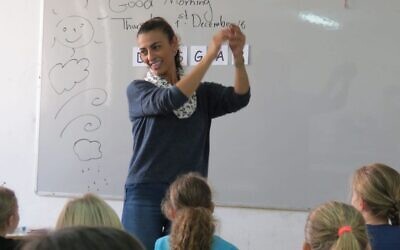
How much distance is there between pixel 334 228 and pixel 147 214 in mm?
654

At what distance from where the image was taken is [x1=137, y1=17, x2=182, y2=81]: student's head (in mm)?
1944

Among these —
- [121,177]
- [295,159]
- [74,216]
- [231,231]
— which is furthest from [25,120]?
[74,216]

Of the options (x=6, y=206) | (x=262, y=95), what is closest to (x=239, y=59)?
(x=6, y=206)

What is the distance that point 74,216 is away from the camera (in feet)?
5.27

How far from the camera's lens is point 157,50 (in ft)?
Result: 6.38

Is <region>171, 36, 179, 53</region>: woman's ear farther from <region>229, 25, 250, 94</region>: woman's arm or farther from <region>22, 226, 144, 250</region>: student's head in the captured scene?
<region>22, 226, 144, 250</region>: student's head

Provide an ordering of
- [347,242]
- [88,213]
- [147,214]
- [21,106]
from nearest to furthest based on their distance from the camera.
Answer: [347,242]
[88,213]
[147,214]
[21,106]

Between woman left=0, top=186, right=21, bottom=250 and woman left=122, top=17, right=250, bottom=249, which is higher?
woman left=122, top=17, right=250, bottom=249

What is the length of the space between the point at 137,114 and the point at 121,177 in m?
1.42

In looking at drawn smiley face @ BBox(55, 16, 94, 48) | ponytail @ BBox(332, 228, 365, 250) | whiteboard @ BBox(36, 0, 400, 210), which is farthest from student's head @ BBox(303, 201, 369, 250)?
drawn smiley face @ BBox(55, 16, 94, 48)

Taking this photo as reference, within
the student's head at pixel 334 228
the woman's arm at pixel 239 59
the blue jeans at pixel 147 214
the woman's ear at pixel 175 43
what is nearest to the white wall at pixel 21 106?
the blue jeans at pixel 147 214

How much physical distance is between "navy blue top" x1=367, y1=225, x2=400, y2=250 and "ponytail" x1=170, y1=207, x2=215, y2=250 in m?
0.47

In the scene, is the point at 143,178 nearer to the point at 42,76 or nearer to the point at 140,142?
the point at 140,142

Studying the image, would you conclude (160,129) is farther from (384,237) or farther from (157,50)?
(384,237)
